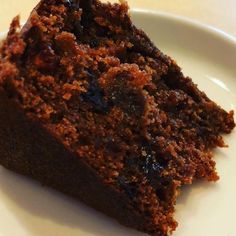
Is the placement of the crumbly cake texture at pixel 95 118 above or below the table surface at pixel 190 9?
below

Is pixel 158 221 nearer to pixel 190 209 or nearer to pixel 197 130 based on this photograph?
pixel 190 209

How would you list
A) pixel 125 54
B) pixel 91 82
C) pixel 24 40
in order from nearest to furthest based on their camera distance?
pixel 24 40 → pixel 91 82 → pixel 125 54

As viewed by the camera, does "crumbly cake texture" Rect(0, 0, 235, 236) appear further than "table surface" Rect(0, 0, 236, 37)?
No

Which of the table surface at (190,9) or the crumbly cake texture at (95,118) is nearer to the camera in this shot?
the crumbly cake texture at (95,118)

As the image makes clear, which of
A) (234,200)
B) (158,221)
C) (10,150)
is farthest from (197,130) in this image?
(10,150)
